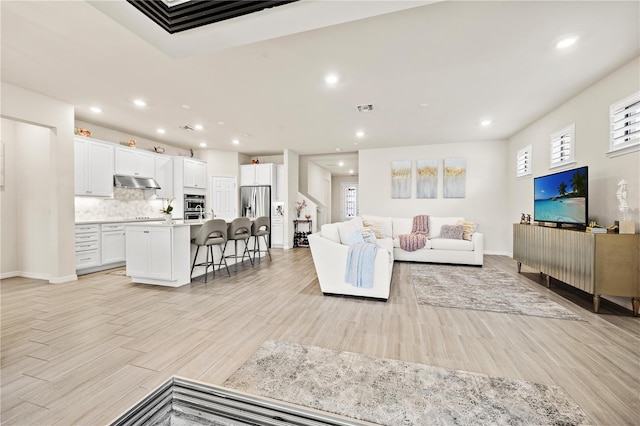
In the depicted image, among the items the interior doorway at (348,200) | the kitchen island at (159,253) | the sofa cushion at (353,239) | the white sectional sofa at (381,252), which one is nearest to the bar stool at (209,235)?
the kitchen island at (159,253)

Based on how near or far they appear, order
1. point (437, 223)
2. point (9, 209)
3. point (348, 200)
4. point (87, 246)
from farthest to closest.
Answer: point (348, 200) < point (437, 223) < point (87, 246) < point (9, 209)

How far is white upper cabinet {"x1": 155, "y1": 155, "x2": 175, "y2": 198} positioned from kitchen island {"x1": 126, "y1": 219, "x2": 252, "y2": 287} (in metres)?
2.80

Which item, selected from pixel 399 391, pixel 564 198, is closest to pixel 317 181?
pixel 564 198

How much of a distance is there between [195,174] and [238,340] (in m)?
5.95

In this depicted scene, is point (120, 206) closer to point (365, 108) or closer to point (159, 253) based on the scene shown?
point (159, 253)

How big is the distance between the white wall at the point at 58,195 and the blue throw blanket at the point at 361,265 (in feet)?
14.6

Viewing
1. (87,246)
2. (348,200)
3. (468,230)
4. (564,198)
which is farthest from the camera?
(348,200)

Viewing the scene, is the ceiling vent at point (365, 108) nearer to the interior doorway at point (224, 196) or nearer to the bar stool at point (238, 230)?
the bar stool at point (238, 230)

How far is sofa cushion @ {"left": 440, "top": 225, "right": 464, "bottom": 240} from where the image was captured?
5512mm

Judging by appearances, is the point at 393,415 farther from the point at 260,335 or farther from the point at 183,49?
the point at 183,49

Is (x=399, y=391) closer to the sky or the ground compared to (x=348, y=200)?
closer to the ground

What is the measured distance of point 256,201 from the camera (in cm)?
774

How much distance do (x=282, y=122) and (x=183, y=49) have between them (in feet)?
8.93

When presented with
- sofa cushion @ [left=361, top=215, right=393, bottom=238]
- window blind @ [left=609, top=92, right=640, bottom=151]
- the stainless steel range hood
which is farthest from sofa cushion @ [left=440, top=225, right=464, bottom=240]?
the stainless steel range hood
